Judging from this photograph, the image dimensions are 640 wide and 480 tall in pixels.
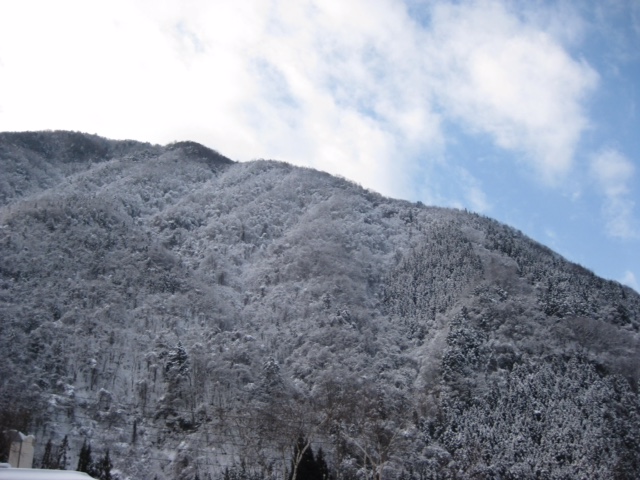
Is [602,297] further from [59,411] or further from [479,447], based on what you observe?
[59,411]

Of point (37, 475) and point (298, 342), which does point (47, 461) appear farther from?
point (298, 342)

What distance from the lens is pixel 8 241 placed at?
95438mm

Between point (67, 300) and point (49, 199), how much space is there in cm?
3794

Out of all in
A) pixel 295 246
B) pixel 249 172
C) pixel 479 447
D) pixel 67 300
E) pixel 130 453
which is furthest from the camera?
pixel 249 172

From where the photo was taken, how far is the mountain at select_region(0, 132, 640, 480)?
216 ft

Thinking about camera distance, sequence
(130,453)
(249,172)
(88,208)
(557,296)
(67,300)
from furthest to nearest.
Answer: (249,172), (88,208), (557,296), (67,300), (130,453)

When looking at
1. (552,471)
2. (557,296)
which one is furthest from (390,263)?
(552,471)

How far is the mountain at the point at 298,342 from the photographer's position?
2589 inches

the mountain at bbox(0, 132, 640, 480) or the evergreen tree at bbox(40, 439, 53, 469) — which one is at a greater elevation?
the mountain at bbox(0, 132, 640, 480)

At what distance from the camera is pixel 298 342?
97250mm

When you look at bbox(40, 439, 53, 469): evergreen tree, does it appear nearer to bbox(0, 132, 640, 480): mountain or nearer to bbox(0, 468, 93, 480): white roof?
bbox(0, 132, 640, 480): mountain

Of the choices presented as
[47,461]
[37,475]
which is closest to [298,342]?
[47,461]

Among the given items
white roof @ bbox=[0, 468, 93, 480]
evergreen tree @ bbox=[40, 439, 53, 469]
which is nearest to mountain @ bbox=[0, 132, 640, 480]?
evergreen tree @ bbox=[40, 439, 53, 469]

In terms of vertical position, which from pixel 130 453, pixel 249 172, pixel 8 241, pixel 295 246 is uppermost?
pixel 249 172
